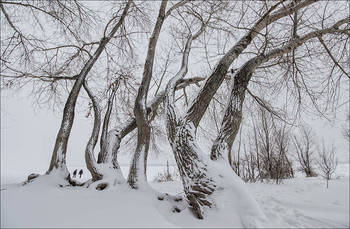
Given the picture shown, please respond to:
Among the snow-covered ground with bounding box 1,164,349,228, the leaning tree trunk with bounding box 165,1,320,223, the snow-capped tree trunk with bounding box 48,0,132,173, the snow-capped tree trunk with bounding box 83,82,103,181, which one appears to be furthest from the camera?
the snow-capped tree trunk with bounding box 48,0,132,173

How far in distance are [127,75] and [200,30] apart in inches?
99.8

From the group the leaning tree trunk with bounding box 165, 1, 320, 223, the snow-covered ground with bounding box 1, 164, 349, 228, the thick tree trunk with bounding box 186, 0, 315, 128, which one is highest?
the thick tree trunk with bounding box 186, 0, 315, 128

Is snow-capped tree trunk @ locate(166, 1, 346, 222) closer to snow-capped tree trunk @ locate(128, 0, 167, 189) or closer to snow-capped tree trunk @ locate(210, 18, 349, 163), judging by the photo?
snow-capped tree trunk @ locate(210, 18, 349, 163)

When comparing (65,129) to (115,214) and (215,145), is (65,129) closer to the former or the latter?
(115,214)

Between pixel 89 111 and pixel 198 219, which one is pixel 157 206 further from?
pixel 89 111

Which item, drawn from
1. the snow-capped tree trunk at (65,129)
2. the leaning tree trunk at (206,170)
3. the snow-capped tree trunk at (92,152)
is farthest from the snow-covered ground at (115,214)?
the snow-capped tree trunk at (65,129)

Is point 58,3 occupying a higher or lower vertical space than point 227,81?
higher

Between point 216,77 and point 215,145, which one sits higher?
point 216,77

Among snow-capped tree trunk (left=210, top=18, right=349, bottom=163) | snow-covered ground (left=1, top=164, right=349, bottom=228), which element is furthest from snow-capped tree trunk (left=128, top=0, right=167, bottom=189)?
snow-capped tree trunk (left=210, top=18, right=349, bottom=163)

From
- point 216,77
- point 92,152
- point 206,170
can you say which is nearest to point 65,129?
point 92,152

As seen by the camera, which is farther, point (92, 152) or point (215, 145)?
point (92, 152)

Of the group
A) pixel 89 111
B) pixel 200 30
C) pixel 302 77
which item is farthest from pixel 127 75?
pixel 302 77

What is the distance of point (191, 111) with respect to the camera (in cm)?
225

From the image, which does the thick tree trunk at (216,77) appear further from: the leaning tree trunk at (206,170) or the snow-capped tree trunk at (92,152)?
the snow-capped tree trunk at (92,152)
